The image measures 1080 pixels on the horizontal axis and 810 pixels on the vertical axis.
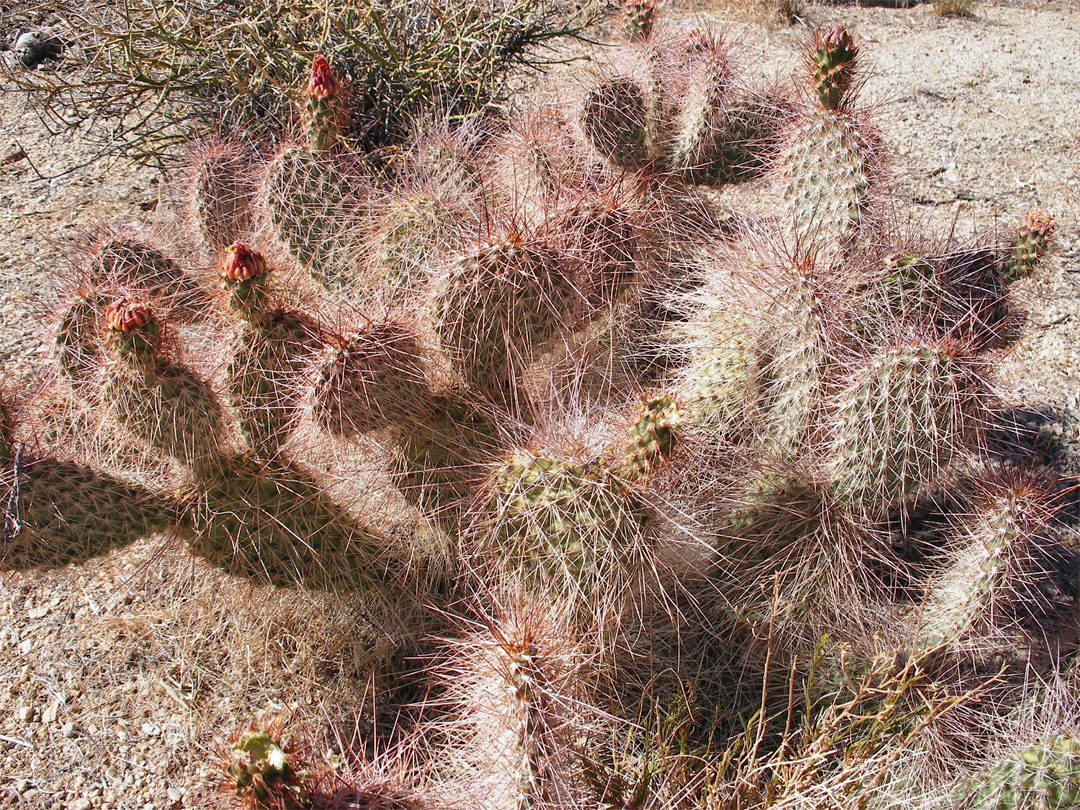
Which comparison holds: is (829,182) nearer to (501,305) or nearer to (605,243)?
(605,243)

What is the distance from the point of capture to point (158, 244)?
290 cm

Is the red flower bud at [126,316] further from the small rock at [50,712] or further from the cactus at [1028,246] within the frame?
the cactus at [1028,246]

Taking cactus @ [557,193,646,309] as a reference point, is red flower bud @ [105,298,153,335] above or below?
above

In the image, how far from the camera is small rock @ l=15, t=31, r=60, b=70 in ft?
17.5

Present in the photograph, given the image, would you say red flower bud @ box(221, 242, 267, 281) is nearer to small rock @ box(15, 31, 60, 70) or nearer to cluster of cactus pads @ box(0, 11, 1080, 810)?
cluster of cactus pads @ box(0, 11, 1080, 810)

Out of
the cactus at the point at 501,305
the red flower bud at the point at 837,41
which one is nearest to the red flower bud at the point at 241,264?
the cactus at the point at 501,305

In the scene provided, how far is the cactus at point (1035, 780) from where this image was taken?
1.72m

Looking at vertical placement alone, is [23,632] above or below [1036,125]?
below

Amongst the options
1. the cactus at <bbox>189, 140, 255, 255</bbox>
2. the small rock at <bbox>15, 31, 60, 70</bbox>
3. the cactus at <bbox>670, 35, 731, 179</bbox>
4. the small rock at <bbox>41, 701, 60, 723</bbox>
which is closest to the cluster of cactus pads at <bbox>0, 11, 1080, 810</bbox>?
the cactus at <bbox>189, 140, 255, 255</bbox>

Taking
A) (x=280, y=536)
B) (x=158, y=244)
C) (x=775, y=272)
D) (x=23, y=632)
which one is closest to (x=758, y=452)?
(x=775, y=272)

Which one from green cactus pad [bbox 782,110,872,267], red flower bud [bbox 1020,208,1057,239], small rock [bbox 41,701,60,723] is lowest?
small rock [bbox 41,701,60,723]

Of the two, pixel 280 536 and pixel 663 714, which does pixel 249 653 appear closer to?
pixel 280 536

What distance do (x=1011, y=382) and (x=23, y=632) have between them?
3894 mm

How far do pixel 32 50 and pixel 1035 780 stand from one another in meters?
6.43
